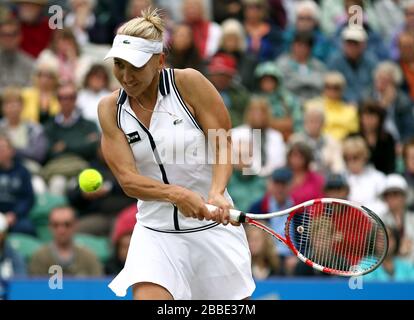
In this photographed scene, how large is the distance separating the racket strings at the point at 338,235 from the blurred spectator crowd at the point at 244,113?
2.97 m

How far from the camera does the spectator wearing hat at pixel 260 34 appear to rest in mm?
13609

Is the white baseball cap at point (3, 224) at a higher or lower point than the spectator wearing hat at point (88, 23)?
lower

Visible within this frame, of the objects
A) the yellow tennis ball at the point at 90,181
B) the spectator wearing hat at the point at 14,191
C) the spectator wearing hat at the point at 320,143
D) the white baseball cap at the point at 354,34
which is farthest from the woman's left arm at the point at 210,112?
the white baseball cap at the point at 354,34

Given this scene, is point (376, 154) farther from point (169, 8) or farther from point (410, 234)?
point (169, 8)

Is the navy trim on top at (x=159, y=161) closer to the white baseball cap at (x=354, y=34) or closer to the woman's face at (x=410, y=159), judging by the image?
the woman's face at (x=410, y=159)

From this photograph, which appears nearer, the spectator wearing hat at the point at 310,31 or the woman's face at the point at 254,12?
the spectator wearing hat at the point at 310,31

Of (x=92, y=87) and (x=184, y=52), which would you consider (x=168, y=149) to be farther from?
(x=184, y=52)

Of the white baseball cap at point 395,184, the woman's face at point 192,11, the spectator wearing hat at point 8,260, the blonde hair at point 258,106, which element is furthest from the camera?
the woman's face at point 192,11

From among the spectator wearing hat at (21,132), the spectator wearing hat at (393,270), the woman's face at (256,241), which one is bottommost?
the spectator wearing hat at (393,270)

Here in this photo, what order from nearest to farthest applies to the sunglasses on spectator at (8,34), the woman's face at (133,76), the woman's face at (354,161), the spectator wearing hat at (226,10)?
1. the woman's face at (133,76)
2. the woman's face at (354,161)
3. the sunglasses on spectator at (8,34)
4. the spectator wearing hat at (226,10)

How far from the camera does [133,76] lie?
6961 millimetres

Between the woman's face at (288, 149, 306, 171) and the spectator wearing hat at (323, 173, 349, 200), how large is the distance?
41cm
